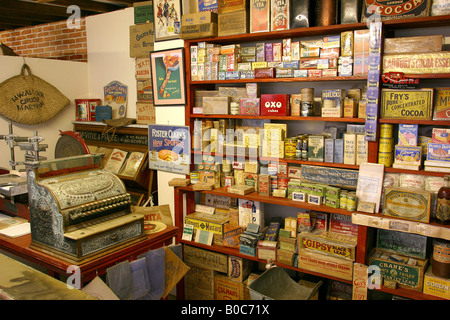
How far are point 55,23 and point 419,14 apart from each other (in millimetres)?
5213

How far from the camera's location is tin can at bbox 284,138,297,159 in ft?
9.86

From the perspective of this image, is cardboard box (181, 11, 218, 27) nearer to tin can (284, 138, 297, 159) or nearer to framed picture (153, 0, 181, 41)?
framed picture (153, 0, 181, 41)

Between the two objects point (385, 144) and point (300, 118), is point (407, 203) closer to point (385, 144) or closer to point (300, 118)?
point (385, 144)

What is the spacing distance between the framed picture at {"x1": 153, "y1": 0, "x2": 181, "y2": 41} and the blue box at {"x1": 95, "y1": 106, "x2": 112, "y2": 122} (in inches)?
64.0

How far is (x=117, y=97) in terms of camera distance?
16.6 ft

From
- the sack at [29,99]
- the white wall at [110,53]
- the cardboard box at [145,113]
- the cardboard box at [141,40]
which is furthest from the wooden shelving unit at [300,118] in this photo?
the sack at [29,99]

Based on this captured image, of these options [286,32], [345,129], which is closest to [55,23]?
[286,32]

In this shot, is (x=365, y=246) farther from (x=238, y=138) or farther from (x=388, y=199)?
(x=238, y=138)

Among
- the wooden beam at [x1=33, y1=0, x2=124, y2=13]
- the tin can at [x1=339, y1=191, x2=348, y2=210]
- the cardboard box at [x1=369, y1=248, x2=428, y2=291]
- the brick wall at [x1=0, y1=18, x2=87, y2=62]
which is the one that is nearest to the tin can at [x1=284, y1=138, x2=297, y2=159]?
the tin can at [x1=339, y1=191, x2=348, y2=210]

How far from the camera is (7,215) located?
2.96m

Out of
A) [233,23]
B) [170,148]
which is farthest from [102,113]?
[233,23]

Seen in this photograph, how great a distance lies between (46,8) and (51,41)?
1095 mm

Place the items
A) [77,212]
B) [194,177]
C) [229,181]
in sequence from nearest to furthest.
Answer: [77,212] < [229,181] < [194,177]
